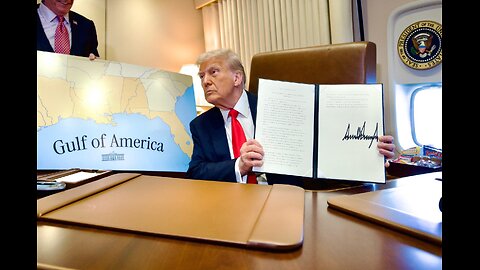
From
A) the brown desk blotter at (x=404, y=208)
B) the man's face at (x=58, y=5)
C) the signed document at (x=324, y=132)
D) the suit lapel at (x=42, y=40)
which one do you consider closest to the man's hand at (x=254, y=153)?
the signed document at (x=324, y=132)

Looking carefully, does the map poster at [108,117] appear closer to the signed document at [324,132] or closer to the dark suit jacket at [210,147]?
the dark suit jacket at [210,147]

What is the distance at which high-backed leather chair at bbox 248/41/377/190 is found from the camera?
1.45m

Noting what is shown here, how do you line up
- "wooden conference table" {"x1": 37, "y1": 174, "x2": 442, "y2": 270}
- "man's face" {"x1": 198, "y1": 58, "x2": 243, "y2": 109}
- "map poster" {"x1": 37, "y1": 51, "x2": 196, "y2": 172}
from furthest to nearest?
"map poster" {"x1": 37, "y1": 51, "x2": 196, "y2": 172}
"man's face" {"x1": 198, "y1": 58, "x2": 243, "y2": 109}
"wooden conference table" {"x1": 37, "y1": 174, "x2": 442, "y2": 270}

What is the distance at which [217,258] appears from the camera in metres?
0.37

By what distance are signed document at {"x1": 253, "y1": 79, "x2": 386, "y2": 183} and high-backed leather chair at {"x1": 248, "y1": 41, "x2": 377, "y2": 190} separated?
1.33 feet

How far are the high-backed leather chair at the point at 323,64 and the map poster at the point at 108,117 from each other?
0.66 metres

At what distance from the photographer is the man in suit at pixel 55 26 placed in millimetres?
2217

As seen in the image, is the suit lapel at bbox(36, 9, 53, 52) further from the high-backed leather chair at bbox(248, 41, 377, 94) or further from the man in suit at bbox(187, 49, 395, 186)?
the high-backed leather chair at bbox(248, 41, 377, 94)

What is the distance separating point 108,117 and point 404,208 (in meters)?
1.71

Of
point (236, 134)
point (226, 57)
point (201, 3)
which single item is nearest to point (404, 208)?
point (236, 134)

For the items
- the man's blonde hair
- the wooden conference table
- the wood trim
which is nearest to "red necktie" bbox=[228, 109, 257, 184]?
the man's blonde hair

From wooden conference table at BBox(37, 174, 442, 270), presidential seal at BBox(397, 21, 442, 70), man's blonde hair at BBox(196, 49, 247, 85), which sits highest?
presidential seal at BBox(397, 21, 442, 70)

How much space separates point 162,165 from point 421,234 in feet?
5.60
